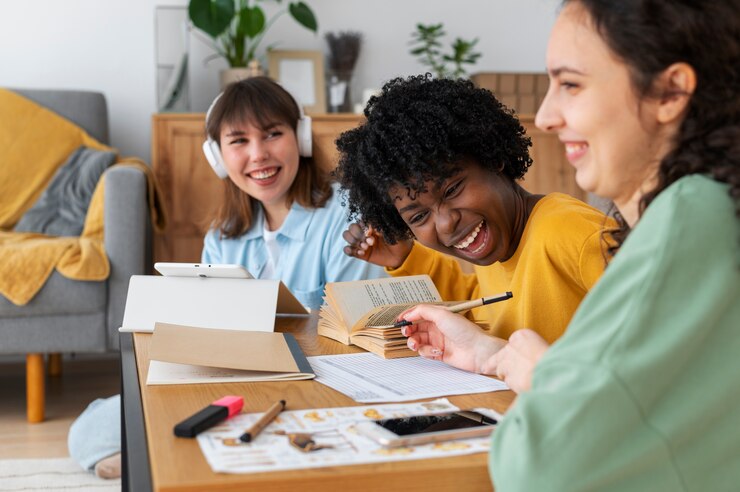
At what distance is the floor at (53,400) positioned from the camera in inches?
101

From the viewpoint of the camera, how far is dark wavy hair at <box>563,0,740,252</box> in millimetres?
744

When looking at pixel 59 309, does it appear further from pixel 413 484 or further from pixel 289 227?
pixel 413 484

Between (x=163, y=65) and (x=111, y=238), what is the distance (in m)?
1.25

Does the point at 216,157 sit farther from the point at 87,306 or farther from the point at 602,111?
the point at 602,111

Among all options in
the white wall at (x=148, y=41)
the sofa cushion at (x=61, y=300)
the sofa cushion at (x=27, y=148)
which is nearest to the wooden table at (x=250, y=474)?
the sofa cushion at (x=61, y=300)

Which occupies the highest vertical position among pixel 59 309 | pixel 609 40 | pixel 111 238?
pixel 609 40

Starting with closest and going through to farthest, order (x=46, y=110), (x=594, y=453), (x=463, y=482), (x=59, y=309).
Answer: (x=594, y=453), (x=463, y=482), (x=59, y=309), (x=46, y=110)

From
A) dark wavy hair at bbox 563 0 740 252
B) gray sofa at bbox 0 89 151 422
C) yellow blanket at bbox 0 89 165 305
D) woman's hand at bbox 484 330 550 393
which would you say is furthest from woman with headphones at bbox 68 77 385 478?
dark wavy hair at bbox 563 0 740 252

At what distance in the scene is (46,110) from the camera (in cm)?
367

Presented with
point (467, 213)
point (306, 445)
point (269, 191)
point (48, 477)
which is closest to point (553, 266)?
point (467, 213)

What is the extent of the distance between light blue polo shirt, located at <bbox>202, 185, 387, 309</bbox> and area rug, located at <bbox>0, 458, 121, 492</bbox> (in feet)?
2.07

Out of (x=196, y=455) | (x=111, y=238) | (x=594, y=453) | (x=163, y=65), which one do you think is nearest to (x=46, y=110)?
(x=163, y=65)

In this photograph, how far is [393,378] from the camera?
3.63ft

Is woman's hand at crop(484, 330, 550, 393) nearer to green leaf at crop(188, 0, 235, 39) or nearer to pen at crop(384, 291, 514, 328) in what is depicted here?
pen at crop(384, 291, 514, 328)
